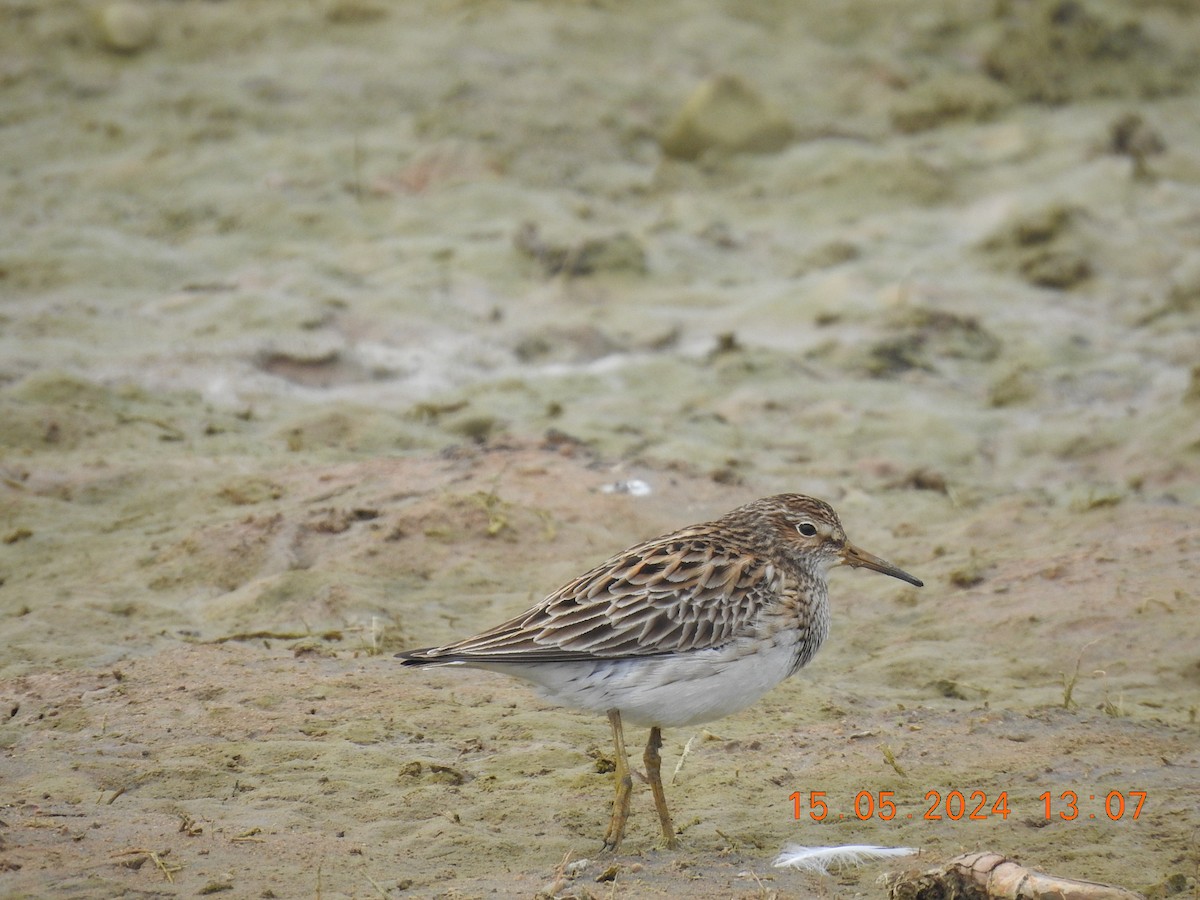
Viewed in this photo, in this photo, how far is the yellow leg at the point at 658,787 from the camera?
5328mm

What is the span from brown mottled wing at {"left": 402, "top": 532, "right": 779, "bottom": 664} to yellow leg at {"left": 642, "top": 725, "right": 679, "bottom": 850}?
1.08ft

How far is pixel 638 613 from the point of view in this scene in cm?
556

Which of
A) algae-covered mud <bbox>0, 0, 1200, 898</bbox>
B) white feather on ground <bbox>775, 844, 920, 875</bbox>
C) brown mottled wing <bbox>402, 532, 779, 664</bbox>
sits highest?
brown mottled wing <bbox>402, 532, 779, 664</bbox>

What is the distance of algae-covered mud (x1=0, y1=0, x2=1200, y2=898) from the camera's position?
216 inches

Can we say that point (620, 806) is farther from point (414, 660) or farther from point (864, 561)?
point (864, 561)

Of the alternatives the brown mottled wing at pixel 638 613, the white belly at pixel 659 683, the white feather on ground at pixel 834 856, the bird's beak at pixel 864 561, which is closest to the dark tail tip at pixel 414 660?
the brown mottled wing at pixel 638 613

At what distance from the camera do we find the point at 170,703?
602cm

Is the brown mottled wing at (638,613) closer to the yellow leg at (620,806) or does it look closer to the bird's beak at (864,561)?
the yellow leg at (620,806)

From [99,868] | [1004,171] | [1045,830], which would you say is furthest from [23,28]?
[1045,830]

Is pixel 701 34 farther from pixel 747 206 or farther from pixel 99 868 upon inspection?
pixel 99 868

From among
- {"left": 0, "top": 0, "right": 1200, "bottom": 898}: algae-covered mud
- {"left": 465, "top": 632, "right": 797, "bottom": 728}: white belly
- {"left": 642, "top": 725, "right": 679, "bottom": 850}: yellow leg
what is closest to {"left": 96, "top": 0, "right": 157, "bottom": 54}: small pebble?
{"left": 0, "top": 0, "right": 1200, "bottom": 898}: algae-covered mud

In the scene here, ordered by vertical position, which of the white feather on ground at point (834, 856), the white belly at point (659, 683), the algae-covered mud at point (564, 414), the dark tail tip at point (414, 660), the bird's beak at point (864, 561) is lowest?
the algae-covered mud at point (564, 414)

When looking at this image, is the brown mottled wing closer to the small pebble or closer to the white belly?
the white belly

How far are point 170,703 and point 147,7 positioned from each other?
446 inches
